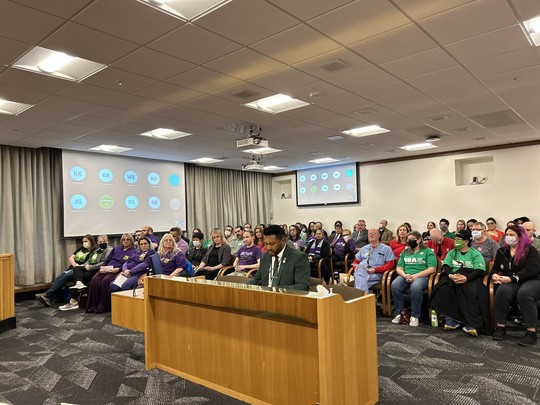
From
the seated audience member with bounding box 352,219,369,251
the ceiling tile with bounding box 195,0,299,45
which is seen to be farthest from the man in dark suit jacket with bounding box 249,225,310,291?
the seated audience member with bounding box 352,219,369,251

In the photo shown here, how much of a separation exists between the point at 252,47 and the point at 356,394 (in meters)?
2.94

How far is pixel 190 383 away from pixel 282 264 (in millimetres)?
1251

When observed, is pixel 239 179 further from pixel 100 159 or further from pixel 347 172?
pixel 100 159

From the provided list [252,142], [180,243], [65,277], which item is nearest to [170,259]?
[180,243]

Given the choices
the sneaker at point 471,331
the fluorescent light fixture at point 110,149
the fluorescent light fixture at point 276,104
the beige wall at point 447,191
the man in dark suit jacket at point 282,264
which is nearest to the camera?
the man in dark suit jacket at point 282,264

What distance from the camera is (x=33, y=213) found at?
8.00 meters

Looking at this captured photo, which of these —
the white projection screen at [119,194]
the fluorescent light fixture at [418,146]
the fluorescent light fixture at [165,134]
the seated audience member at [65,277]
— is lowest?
the seated audience member at [65,277]

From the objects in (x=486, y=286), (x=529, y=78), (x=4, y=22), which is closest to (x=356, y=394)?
(x=486, y=286)

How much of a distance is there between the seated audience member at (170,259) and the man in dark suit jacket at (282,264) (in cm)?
280

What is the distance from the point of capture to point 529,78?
15.0 feet

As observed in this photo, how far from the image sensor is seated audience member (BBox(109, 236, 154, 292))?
6.05 metres

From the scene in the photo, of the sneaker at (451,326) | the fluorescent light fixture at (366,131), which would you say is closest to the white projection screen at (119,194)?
the fluorescent light fixture at (366,131)

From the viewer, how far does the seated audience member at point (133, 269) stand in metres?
6.05

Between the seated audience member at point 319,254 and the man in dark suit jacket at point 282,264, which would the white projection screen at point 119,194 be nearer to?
the seated audience member at point 319,254
